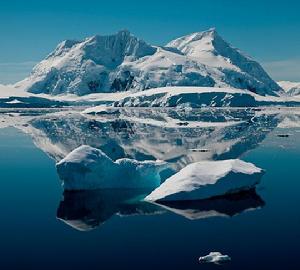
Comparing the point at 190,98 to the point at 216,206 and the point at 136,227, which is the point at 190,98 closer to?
the point at 216,206

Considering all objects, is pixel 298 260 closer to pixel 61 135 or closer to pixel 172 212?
pixel 172 212

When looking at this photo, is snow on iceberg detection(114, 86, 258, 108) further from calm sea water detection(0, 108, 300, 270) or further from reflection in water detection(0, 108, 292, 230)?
calm sea water detection(0, 108, 300, 270)

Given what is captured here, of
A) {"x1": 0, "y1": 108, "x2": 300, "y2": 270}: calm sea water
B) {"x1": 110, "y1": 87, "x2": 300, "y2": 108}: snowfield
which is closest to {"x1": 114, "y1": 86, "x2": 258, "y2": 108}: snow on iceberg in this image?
{"x1": 110, "y1": 87, "x2": 300, "y2": 108}: snowfield

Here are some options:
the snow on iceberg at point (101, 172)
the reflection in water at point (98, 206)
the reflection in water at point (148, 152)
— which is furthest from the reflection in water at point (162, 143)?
the reflection in water at point (98, 206)

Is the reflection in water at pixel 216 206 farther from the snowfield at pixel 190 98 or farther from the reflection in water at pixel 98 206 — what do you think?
the snowfield at pixel 190 98

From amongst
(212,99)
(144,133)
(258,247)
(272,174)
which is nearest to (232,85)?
(212,99)

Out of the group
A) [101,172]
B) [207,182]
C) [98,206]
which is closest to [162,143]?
[101,172]
